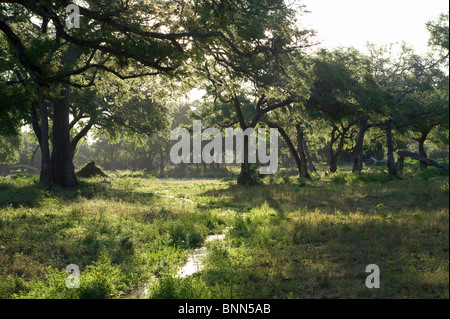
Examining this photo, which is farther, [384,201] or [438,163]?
[384,201]

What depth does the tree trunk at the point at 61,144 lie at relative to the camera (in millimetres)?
23516

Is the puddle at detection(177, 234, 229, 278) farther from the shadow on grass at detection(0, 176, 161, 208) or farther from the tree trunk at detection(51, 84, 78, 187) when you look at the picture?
the tree trunk at detection(51, 84, 78, 187)

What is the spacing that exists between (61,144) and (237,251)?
18158mm

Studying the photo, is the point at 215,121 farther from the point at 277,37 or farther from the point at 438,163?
the point at 438,163

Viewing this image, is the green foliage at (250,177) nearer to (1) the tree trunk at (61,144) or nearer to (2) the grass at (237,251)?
(1) the tree trunk at (61,144)

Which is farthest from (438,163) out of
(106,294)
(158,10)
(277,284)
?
(158,10)

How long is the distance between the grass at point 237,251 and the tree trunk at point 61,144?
8742 mm

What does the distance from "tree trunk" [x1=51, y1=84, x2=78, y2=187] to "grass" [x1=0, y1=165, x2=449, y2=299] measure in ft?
28.7

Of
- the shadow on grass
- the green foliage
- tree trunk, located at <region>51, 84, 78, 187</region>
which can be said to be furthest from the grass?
the green foliage

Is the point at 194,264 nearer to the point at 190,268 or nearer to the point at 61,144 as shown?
the point at 190,268

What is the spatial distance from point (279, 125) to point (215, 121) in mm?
5772

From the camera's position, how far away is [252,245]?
9.73m

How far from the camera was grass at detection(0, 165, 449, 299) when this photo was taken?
6.30m
